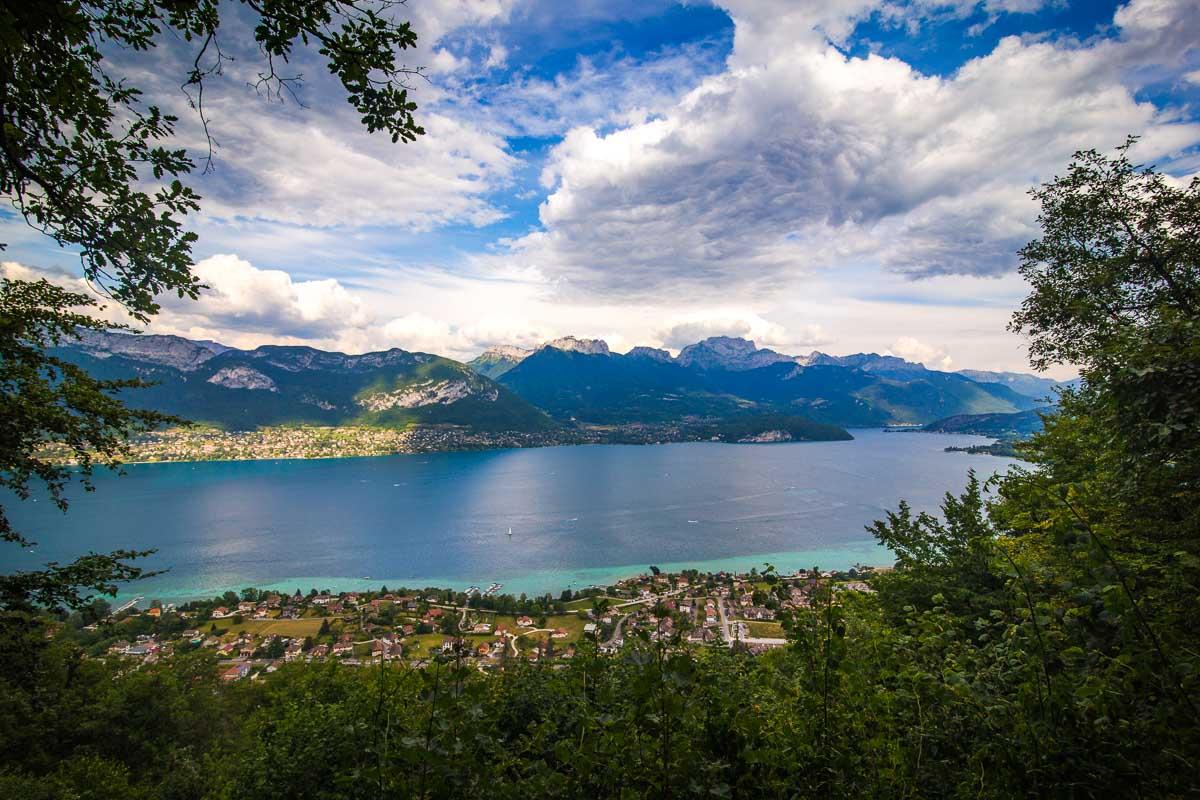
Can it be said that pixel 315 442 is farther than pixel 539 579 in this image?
Yes

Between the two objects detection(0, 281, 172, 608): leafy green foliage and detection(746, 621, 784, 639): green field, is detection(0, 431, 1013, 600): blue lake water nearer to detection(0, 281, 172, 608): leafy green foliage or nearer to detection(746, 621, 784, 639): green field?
detection(746, 621, 784, 639): green field

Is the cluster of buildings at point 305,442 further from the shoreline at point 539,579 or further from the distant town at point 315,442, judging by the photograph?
the shoreline at point 539,579

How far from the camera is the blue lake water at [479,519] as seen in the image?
55.5m

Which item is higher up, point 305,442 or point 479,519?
point 305,442

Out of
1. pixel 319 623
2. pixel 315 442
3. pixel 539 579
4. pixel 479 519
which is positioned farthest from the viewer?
pixel 315 442

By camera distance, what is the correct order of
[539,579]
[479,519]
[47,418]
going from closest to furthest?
[47,418] → [539,579] → [479,519]

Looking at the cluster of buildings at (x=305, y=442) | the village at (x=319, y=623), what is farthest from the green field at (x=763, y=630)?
the cluster of buildings at (x=305, y=442)

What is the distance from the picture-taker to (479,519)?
261ft

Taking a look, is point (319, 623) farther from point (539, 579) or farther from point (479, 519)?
point (479, 519)

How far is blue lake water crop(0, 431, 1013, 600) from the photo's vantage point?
55531 millimetres

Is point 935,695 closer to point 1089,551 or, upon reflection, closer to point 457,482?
point 1089,551

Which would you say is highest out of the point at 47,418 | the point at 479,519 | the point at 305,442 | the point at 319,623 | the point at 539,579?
the point at 47,418

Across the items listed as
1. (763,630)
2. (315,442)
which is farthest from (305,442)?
(763,630)

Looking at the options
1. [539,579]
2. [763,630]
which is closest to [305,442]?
[539,579]
